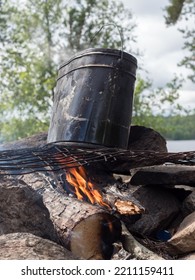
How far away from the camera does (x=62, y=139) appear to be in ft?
14.0

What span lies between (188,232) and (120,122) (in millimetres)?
1614

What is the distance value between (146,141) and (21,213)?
2.18 metres

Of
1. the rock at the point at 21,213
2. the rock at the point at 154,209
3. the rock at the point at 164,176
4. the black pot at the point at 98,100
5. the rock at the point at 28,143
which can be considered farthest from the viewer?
the rock at the point at 28,143

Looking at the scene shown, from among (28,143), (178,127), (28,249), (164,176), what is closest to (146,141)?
(164,176)

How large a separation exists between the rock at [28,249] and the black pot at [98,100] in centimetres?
172

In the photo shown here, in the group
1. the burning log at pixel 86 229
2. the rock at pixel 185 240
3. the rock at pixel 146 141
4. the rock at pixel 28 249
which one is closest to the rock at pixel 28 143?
the rock at pixel 146 141

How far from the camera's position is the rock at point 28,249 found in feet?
7.67

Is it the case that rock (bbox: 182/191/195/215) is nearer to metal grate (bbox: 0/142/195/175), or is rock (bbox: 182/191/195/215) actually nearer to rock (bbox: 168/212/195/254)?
metal grate (bbox: 0/142/195/175)

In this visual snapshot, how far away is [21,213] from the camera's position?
3373 mm

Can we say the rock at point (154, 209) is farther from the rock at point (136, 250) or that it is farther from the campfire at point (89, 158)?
the rock at point (136, 250)

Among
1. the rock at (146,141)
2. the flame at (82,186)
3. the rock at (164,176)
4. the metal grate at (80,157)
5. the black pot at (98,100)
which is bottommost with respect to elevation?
the flame at (82,186)

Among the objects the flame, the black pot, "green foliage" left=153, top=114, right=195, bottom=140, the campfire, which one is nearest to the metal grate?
the campfire

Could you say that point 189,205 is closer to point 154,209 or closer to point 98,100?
point 154,209
